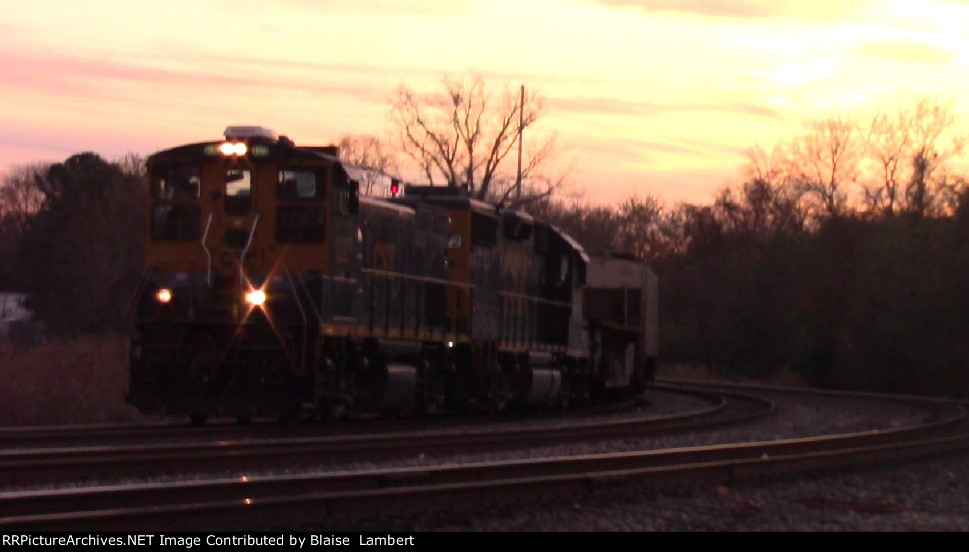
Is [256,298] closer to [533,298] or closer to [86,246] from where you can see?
[533,298]

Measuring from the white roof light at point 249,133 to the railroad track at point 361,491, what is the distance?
6.99 meters

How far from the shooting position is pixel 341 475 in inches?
383

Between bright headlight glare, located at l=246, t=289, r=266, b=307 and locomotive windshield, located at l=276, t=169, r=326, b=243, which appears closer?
bright headlight glare, located at l=246, t=289, r=266, b=307

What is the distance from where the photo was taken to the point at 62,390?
65.3 feet

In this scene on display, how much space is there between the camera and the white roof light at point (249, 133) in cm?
1678

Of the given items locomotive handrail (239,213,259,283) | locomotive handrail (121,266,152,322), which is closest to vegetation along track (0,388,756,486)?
locomotive handrail (239,213,259,283)

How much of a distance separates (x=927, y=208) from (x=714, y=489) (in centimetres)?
5152

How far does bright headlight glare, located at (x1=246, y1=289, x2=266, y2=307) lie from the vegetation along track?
2.09m

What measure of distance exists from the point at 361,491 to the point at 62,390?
12091mm

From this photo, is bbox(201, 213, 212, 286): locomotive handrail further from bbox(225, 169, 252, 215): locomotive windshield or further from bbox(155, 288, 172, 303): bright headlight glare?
bbox(155, 288, 172, 303): bright headlight glare

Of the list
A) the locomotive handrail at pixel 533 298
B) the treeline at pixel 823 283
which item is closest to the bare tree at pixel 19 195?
the treeline at pixel 823 283

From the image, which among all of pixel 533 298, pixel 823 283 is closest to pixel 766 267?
pixel 823 283

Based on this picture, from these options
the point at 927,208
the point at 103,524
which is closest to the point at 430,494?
the point at 103,524

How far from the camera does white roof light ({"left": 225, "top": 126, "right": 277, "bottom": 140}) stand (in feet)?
55.1
